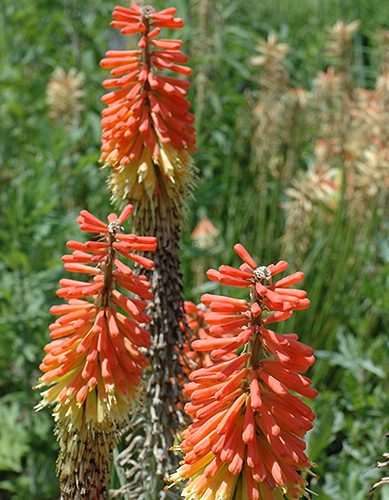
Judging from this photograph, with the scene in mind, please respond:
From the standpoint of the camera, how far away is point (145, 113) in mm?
2561

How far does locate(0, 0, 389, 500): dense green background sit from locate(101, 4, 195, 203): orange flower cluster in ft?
4.15

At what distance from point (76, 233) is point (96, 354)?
93.5 inches

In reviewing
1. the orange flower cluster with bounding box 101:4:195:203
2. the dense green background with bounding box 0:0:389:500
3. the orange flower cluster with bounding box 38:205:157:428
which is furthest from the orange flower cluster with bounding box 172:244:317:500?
the dense green background with bounding box 0:0:389:500

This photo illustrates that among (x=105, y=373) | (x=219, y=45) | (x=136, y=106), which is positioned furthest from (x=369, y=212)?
(x=105, y=373)

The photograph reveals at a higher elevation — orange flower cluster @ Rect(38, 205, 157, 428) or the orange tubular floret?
the orange tubular floret

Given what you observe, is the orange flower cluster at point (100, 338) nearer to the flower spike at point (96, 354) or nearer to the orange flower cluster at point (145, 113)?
the flower spike at point (96, 354)

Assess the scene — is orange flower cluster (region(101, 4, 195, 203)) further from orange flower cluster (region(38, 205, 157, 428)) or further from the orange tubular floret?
orange flower cluster (region(38, 205, 157, 428))

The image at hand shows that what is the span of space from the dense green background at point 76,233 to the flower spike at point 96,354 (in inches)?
40.6

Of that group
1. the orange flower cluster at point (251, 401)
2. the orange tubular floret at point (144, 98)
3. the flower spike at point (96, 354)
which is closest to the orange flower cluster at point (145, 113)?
the orange tubular floret at point (144, 98)

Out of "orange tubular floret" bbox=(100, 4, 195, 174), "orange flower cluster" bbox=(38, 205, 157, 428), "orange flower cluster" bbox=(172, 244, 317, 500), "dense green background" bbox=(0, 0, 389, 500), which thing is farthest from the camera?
"dense green background" bbox=(0, 0, 389, 500)

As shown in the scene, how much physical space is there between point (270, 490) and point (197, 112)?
367 cm

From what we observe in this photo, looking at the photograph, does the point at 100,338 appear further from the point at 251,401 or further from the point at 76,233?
the point at 76,233

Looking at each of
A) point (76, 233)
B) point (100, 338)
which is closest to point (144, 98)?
point (100, 338)

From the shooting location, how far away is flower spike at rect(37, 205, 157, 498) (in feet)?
6.82
